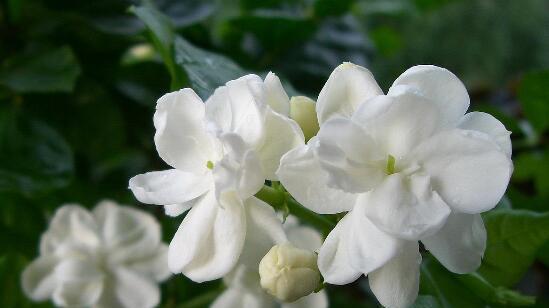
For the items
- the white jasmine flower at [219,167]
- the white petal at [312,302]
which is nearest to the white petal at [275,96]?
the white jasmine flower at [219,167]

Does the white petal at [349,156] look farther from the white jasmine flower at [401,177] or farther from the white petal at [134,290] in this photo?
the white petal at [134,290]

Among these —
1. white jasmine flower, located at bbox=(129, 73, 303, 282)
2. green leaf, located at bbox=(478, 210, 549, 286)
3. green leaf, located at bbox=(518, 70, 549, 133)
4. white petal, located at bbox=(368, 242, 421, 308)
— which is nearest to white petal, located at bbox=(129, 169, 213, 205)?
white jasmine flower, located at bbox=(129, 73, 303, 282)

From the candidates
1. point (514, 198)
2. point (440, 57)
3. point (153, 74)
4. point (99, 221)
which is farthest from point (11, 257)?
point (440, 57)

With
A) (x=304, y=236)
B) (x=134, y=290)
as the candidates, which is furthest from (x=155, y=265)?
(x=304, y=236)

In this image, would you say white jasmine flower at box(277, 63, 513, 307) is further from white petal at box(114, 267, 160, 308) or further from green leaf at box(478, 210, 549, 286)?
white petal at box(114, 267, 160, 308)

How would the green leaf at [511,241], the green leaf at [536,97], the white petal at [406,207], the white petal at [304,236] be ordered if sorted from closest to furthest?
1. the white petal at [406,207]
2. the green leaf at [511,241]
3. the white petal at [304,236]
4. the green leaf at [536,97]

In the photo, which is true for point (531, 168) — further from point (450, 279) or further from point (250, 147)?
point (250, 147)
